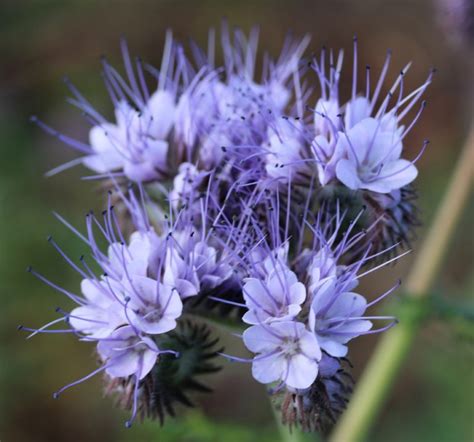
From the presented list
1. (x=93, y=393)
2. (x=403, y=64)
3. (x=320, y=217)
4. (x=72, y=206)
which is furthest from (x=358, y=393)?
(x=403, y=64)

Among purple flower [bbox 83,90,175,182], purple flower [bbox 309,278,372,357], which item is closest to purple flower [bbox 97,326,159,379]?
purple flower [bbox 309,278,372,357]

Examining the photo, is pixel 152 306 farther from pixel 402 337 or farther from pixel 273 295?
pixel 402 337

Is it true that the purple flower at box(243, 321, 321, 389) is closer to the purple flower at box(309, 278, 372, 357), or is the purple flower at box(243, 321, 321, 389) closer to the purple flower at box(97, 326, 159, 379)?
the purple flower at box(309, 278, 372, 357)

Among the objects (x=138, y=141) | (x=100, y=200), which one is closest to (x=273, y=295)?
(x=138, y=141)

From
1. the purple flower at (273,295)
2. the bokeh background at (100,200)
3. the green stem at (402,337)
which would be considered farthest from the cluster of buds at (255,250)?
the bokeh background at (100,200)

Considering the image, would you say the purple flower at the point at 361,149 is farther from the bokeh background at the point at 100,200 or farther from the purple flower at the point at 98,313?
the bokeh background at the point at 100,200

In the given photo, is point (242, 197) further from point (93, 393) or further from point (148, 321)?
point (93, 393)

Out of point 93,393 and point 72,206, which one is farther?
point 72,206
